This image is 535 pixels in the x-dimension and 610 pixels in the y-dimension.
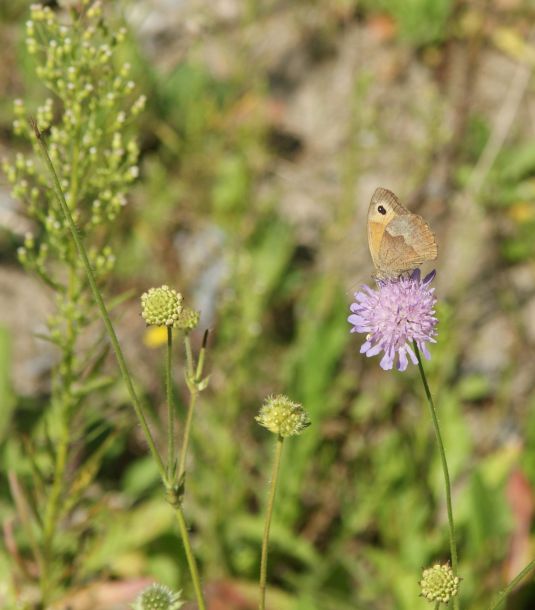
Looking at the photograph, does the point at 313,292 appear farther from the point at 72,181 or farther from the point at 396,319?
the point at 396,319

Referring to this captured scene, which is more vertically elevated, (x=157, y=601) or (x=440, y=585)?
(x=157, y=601)

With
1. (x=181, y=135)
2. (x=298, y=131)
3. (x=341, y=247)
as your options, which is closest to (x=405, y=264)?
(x=341, y=247)

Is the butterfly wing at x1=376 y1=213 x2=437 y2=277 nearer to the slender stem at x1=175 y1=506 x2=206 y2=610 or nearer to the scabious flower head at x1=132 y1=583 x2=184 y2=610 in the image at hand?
the slender stem at x1=175 y1=506 x2=206 y2=610

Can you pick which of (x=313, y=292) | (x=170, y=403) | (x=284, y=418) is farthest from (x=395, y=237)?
(x=313, y=292)

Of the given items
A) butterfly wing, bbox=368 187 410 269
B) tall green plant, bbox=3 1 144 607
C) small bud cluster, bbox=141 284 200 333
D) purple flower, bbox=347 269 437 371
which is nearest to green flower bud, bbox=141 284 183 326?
small bud cluster, bbox=141 284 200 333

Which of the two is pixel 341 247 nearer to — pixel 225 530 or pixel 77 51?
pixel 225 530

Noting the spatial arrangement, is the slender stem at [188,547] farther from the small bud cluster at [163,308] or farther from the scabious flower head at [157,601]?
the small bud cluster at [163,308]
